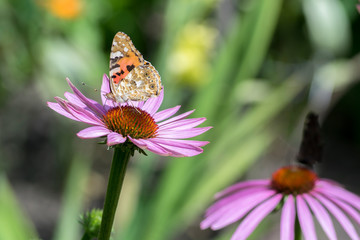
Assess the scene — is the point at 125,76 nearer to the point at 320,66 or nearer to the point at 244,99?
the point at 244,99

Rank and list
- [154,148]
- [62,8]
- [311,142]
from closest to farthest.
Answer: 1. [154,148]
2. [311,142]
3. [62,8]

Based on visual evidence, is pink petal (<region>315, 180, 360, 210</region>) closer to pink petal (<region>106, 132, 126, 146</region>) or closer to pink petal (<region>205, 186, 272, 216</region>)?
pink petal (<region>205, 186, 272, 216</region>)

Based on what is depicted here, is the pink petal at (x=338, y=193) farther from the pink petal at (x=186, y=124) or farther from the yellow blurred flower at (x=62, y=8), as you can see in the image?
the yellow blurred flower at (x=62, y=8)

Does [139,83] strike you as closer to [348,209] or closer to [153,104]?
[153,104]

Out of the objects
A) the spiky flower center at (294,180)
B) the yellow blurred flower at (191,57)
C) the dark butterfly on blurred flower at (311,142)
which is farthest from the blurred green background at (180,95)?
the dark butterfly on blurred flower at (311,142)

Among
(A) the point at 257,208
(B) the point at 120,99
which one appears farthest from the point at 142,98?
(A) the point at 257,208

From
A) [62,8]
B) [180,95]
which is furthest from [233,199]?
[180,95]
